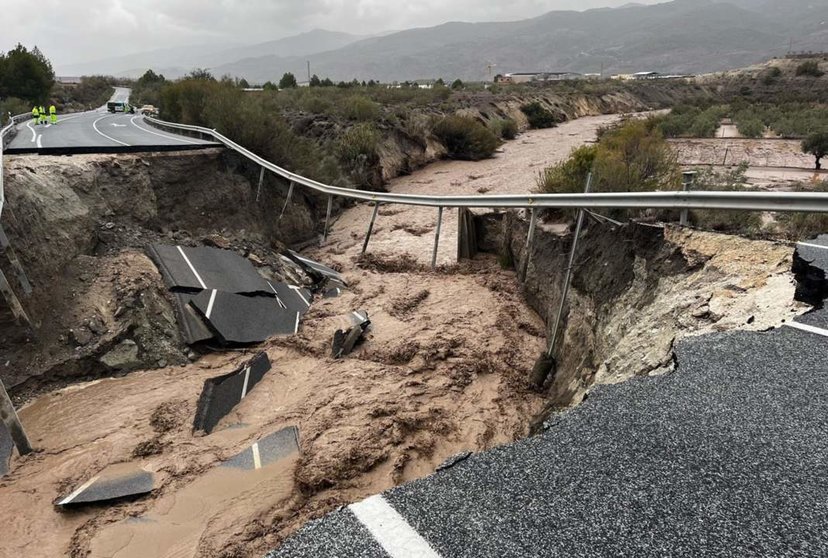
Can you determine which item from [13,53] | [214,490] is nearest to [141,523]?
[214,490]

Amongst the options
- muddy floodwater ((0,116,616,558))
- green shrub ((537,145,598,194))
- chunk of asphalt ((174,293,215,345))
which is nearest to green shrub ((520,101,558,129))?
green shrub ((537,145,598,194))

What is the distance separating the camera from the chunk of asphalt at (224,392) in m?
7.18

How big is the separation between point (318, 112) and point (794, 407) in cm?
3011

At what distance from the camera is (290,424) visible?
7.06 meters

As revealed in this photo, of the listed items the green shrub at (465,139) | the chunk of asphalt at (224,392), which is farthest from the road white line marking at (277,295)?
the green shrub at (465,139)

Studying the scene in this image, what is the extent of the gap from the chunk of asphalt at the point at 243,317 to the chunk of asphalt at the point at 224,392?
1323mm

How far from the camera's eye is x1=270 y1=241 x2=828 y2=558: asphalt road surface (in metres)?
2.34

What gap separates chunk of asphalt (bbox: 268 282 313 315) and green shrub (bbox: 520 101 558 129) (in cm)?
4011

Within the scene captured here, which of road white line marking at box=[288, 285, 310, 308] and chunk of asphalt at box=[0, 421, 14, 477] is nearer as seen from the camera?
chunk of asphalt at box=[0, 421, 14, 477]

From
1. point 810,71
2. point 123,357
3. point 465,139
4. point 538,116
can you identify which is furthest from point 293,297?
point 810,71

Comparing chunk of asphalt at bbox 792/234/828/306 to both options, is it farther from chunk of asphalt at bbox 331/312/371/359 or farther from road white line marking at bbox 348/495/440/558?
chunk of asphalt at bbox 331/312/371/359

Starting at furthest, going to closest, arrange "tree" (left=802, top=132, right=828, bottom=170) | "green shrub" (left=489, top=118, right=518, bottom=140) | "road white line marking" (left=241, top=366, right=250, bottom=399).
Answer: "green shrub" (left=489, top=118, right=518, bottom=140) < "tree" (left=802, top=132, right=828, bottom=170) < "road white line marking" (left=241, top=366, right=250, bottom=399)

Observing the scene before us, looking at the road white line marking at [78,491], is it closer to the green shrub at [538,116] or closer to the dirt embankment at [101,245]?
the dirt embankment at [101,245]

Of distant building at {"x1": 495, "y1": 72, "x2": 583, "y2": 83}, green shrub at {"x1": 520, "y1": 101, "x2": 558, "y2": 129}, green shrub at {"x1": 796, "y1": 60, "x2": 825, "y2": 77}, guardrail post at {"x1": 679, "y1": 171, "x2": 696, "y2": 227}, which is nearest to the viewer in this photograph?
guardrail post at {"x1": 679, "y1": 171, "x2": 696, "y2": 227}
